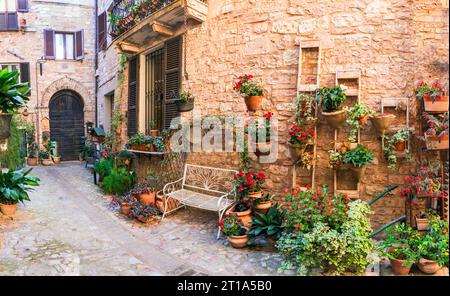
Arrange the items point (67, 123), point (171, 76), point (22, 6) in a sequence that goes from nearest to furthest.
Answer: point (171, 76), point (22, 6), point (67, 123)

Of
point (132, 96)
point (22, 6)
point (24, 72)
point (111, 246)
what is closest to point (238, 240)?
point (111, 246)

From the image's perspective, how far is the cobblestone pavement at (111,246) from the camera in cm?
341

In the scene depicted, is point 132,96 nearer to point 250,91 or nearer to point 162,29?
point 162,29

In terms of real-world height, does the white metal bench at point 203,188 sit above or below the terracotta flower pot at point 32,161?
above

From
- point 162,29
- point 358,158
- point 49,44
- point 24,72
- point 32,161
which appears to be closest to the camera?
point 358,158

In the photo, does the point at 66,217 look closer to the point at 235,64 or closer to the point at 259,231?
the point at 259,231

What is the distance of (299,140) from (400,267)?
1869mm

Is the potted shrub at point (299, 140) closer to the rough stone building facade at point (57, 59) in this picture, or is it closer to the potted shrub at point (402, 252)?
the potted shrub at point (402, 252)

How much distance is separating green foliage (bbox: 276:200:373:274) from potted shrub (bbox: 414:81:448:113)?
165cm

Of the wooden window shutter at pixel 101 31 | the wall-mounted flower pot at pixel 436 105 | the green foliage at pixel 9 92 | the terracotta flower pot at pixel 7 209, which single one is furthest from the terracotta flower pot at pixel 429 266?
the wooden window shutter at pixel 101 31

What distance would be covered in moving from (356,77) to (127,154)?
17.7 ft

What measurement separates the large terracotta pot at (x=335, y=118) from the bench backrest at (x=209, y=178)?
1693mm

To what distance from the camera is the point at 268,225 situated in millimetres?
4020

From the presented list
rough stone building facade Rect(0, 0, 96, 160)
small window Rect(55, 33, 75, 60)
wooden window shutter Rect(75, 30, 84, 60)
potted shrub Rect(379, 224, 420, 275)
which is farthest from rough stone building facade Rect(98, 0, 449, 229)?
small window Rect(55, 33, 75, 60)
